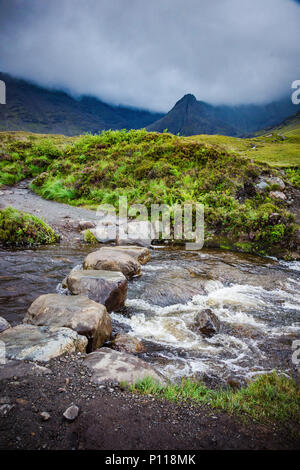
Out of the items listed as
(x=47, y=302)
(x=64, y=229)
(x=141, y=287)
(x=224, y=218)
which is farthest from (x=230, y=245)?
(x=47, y=302)

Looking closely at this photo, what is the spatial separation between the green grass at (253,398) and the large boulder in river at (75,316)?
1505 millimetres

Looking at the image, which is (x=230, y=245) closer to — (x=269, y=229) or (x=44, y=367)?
(x=269, y=229)

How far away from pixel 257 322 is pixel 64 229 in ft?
32.9

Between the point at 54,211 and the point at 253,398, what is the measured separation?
14.8 metres

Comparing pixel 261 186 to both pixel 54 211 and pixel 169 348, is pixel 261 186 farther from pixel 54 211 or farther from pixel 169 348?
pixel 169 348

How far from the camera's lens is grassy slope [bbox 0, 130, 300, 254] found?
13117mm

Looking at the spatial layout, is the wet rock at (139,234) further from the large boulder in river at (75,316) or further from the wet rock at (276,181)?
the wet rock at (276,181)

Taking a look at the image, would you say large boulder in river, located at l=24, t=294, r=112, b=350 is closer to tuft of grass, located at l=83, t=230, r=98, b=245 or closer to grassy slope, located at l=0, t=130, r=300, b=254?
tuft of grass, located at l=83, t=230, r=98, b=245

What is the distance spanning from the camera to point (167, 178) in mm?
18500

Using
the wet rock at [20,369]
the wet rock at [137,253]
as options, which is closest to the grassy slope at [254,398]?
the wet rock at [20,369]

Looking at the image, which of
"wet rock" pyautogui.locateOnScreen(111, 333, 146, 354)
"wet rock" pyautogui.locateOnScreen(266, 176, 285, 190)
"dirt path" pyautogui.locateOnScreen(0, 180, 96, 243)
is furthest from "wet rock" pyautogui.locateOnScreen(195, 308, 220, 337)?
"wet rock" pyautogui.locateOnScreen(266, 176, 285, 190)

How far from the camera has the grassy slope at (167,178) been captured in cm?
1312

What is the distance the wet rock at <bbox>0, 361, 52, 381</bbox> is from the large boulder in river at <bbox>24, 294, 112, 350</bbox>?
109cm

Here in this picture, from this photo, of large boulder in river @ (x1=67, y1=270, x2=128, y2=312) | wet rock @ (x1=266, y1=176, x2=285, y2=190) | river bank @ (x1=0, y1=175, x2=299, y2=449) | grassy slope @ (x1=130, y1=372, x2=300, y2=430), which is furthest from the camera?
wet rock @ (x1=266, y1=176, x2=285, y2=190)
